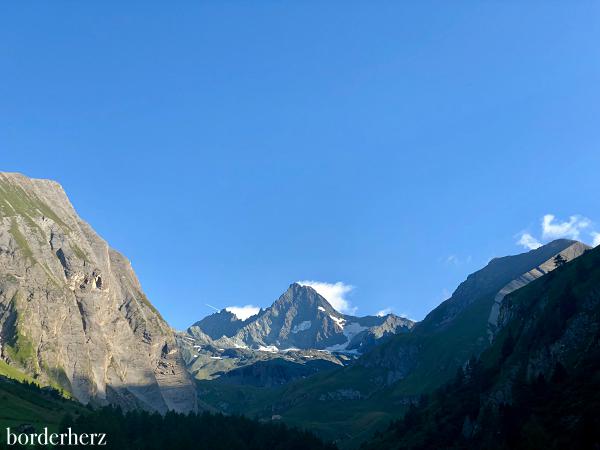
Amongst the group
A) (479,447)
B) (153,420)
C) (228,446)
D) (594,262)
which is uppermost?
(594,262)

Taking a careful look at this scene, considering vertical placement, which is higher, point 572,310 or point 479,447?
point 572,310

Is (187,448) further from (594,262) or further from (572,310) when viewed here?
(594,262)

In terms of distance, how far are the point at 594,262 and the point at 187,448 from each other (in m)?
141

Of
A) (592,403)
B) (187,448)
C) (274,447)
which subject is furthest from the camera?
(274,447)

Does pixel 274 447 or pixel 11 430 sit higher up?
pixel 11 430

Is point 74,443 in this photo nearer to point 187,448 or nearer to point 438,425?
point 187,448

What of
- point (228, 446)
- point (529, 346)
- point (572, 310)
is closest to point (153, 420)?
point (228, 446)

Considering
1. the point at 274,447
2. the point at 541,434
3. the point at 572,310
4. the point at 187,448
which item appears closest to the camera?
the point at 541,434

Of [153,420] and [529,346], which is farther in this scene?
[153,420]

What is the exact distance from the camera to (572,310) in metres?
176

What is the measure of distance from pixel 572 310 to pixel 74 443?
14364 cm

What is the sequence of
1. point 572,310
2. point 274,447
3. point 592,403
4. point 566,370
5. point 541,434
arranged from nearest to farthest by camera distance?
1. point 541,434
2. point 592,403
3. point 566,370
4. point 572,310
5. point 274,447

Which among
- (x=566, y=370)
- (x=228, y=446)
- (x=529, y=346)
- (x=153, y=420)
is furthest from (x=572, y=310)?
(x=153, y=420)

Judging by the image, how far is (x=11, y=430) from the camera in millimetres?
158750
